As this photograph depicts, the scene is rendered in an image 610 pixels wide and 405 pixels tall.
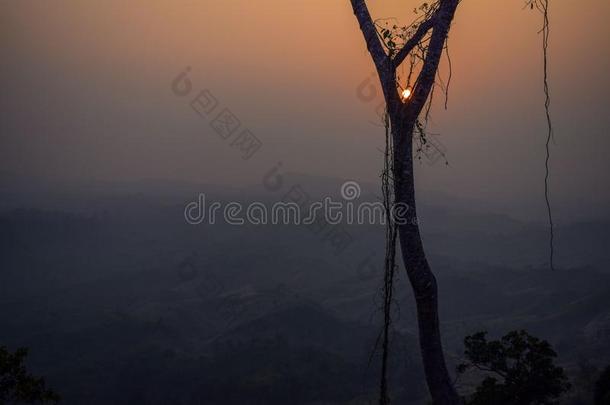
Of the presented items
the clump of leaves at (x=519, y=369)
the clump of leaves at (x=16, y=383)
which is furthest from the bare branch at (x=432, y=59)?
the clump of leaves at (x=519, y=369)

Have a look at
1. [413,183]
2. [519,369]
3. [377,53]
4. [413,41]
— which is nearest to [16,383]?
[413,183]

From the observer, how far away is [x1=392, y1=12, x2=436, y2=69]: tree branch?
14.6 feet

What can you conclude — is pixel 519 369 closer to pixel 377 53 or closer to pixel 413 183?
pixel 413 183

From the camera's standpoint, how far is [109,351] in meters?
69.0

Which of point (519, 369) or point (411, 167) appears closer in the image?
point (411, 167)

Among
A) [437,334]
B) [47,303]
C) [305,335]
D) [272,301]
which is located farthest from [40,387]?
[47,303]

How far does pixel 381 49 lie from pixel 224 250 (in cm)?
14222

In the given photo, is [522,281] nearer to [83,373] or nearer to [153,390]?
[153,390]

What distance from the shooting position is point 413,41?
447 centimetres

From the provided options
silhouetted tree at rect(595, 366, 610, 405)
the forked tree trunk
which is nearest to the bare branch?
the forked tree trunk

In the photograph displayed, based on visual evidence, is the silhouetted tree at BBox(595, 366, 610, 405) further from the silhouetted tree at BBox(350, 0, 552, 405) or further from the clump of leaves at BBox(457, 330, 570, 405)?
the silhouetted tree at BBox(350, 0, 552, 405)

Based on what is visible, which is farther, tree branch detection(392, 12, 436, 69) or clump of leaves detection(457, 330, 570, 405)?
clump of leaves detection(457, 330, 570, 405)

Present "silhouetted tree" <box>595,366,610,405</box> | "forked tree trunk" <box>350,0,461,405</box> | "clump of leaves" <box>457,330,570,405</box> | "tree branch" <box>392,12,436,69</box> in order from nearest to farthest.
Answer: "forked tree trunk" <box>350,0,461,405</box> < "tree branch" <box>392,12,436,69</box> < "clump of leaves" <box>457,330,570,405</box> < "silhouetted tree" <box>595,366,610,405</box>

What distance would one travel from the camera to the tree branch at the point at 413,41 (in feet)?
14.6
